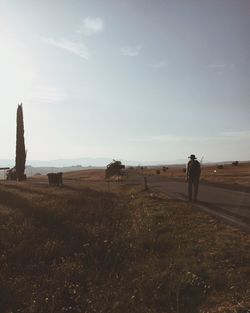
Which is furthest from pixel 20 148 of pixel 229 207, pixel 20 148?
pixel 229 207

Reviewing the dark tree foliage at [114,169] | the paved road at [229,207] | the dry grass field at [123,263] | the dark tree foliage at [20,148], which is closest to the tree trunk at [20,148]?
the dark tree foliage at [20,148]

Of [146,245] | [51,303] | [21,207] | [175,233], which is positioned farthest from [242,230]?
[21,207]

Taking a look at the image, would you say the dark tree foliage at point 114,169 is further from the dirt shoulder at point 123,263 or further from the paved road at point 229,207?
the dirt shoulder at point 123,263

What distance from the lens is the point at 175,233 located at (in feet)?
47.3

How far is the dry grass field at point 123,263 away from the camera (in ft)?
31.0

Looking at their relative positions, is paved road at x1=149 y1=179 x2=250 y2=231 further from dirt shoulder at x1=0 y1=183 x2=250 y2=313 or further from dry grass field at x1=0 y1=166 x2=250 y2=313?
dirt shoulder at x1=0 y1=183 x2=250 y2=313

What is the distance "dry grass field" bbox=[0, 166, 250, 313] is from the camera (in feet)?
31.0

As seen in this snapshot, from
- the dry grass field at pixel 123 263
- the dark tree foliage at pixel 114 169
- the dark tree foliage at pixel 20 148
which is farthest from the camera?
the dark tree foliage at pixel 114 169

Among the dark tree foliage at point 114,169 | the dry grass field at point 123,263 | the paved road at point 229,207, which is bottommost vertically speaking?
the dry grass field at point 123,263

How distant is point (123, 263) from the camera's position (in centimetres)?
1256

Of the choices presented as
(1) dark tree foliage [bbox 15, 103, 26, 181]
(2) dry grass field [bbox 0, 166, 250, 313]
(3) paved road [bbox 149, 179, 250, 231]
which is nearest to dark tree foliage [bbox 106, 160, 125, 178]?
(1) dark tree foliage [bbox 15, 103, 26, 181]

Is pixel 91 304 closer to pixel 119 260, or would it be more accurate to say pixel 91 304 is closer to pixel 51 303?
pixel 51 303

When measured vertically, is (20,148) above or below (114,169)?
above

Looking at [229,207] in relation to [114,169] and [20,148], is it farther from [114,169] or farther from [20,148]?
[114,169]
